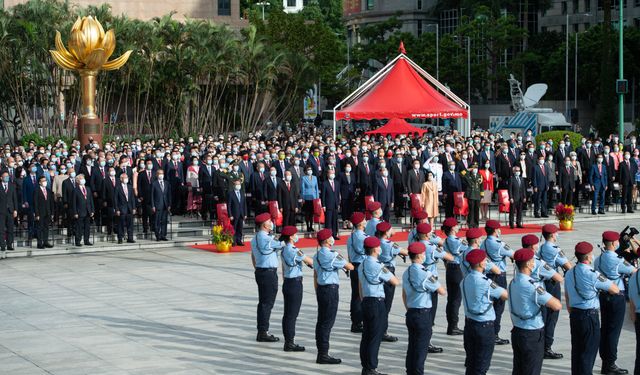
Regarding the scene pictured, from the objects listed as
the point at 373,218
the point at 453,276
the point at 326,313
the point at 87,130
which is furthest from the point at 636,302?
the point at 87,130

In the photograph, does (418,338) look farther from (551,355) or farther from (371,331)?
(551,355)

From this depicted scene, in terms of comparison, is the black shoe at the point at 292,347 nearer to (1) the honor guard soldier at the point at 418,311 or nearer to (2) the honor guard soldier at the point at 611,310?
(1) the honor guard soldier at the point at 418,311

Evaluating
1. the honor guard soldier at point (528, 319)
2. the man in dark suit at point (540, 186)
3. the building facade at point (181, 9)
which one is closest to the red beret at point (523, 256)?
the honor guard soldier at point (528, 319)

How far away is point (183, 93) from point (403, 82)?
45.8 feet

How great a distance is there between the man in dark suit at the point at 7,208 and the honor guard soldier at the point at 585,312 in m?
15.5

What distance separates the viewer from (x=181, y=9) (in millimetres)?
68188

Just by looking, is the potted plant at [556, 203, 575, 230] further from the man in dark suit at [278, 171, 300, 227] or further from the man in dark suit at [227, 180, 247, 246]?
the man in dark suit at [227, 180, 247, 246]

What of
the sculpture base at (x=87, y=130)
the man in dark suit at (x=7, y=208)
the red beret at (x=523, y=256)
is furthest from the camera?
the sculpture base at (x=87, y=130)

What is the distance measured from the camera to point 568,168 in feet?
100

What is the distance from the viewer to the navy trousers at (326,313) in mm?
14958

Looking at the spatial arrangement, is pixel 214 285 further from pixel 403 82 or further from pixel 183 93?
pixel 183 93

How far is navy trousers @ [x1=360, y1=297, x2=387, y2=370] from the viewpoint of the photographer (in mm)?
13953

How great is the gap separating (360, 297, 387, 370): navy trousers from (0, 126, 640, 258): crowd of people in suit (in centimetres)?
1239

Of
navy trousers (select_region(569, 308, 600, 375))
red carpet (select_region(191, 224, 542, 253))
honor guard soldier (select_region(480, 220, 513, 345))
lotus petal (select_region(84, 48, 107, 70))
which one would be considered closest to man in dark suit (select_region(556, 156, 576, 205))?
red carpet (select_region(191, 224, 542, 253))
